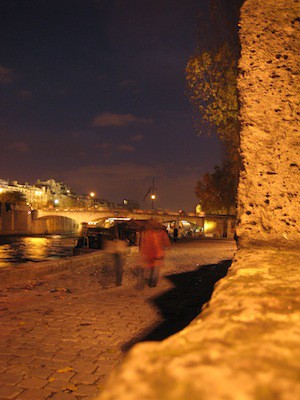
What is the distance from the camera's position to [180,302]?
27.4 feet

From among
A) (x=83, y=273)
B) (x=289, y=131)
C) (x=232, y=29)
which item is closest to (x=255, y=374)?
(x=289, y=131)

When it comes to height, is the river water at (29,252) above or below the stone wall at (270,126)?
below

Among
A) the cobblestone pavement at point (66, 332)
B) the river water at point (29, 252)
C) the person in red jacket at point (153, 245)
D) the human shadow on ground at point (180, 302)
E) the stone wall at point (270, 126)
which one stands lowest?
the river water at point (29, 252)

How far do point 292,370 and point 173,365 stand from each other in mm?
415

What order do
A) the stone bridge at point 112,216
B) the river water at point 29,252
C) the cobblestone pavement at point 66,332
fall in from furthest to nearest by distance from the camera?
1. the stone bridge at point 112,216
2. the river water at point 29,252
3. the cobblestone pavement at point 66,332

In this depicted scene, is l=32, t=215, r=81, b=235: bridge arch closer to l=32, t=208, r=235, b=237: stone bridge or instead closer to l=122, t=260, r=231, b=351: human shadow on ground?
l=32, t=208, r=235, b=237: stone bridge

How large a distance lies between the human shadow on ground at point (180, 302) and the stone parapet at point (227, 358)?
3556 mm

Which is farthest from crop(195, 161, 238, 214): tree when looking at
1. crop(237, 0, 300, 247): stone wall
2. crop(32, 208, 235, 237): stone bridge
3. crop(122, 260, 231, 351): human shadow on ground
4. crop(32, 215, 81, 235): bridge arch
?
crop(237, 0, 300, 247): stone wall

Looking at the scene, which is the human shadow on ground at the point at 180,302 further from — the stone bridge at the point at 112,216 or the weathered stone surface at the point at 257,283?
the stone bridge at the point at 112,216

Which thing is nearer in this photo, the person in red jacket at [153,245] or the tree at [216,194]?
the person in red jacket at [153,245]

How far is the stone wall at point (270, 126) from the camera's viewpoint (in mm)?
4051

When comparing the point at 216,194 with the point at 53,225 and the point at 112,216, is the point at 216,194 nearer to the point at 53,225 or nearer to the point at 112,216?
the point at 112,216

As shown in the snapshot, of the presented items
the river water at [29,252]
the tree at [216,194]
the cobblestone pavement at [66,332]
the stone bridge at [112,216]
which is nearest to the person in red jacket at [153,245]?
the cobblestone pavement at [66,332]

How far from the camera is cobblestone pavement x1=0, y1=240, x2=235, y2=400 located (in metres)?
3.95
